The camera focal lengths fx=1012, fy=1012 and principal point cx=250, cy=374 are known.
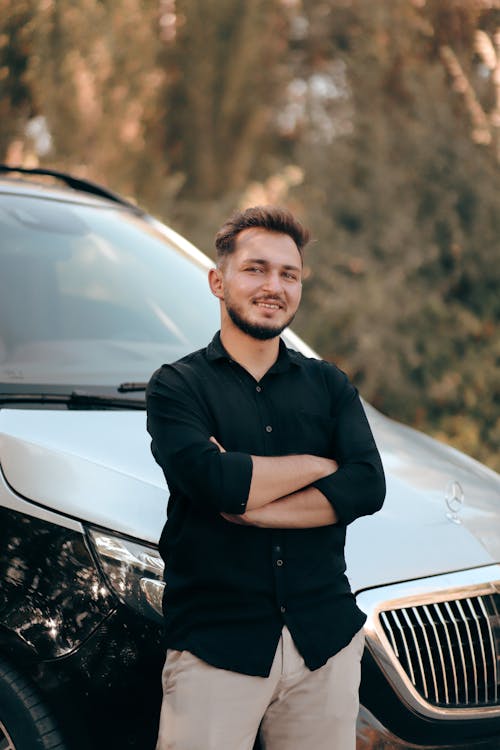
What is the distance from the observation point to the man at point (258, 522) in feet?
6.84

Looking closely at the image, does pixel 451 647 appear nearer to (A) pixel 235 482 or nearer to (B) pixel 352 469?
(B) pixel 352 469

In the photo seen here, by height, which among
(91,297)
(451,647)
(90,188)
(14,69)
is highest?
(14,69)

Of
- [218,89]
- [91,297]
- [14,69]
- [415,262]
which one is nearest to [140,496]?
[91,297]

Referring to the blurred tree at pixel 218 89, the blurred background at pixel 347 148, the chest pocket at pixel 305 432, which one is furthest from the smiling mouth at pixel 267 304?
the blurred tree at pixel 218 89

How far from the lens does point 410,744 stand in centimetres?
244

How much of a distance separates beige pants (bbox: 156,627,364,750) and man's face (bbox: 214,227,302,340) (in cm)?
67

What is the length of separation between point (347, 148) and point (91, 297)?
17.9 ft

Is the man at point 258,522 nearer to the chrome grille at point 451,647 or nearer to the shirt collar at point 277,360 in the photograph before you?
the shirt collar at point 277,360

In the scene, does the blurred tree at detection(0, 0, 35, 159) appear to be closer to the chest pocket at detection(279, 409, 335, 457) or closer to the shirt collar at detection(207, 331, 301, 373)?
the shirt collar at detection(207, 331, 301, 373)

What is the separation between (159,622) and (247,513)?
14.8 inches

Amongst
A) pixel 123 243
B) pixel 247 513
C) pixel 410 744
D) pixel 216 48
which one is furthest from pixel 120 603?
pixel 216 48

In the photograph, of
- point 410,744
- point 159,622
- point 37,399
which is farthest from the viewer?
point 37,399

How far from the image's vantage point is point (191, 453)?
2113 millimetres

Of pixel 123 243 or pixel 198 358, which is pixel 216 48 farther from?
pixel 198 358
